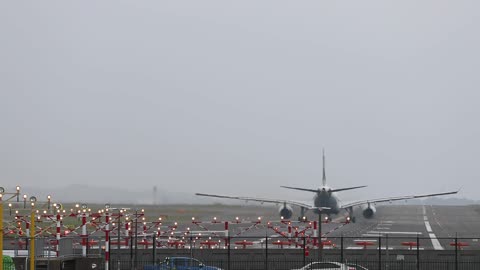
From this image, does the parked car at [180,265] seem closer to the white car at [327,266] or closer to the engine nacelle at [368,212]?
the white car at [327,266]

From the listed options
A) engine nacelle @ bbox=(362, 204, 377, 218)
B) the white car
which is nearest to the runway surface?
engine nacelle @ bbox=(362, 204, 377, 218)

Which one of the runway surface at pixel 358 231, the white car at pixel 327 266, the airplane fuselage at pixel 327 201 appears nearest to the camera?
the white car at pixel 327 266

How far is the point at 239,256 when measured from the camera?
4272 centimetres

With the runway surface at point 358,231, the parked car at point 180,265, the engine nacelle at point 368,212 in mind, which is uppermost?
the engine nacelle at point 368,212

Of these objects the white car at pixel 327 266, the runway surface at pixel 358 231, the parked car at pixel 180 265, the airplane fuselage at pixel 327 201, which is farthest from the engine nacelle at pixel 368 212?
the white car at pixel 327 266

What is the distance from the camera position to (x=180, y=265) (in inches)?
1414

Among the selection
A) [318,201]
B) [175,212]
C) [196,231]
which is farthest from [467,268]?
[175,212]

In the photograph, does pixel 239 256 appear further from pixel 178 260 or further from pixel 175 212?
pixel 175 212

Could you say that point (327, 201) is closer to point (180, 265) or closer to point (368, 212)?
point (368, 212)

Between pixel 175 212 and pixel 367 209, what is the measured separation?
21095 mm

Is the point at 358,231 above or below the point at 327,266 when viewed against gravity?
above

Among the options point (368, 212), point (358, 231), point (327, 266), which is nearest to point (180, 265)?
point (327, 266)

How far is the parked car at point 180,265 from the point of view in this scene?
113 feet

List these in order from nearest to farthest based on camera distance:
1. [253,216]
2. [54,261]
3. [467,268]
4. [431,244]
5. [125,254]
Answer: [54,261], [467,268], [125,254], [431,244], [253,216]
